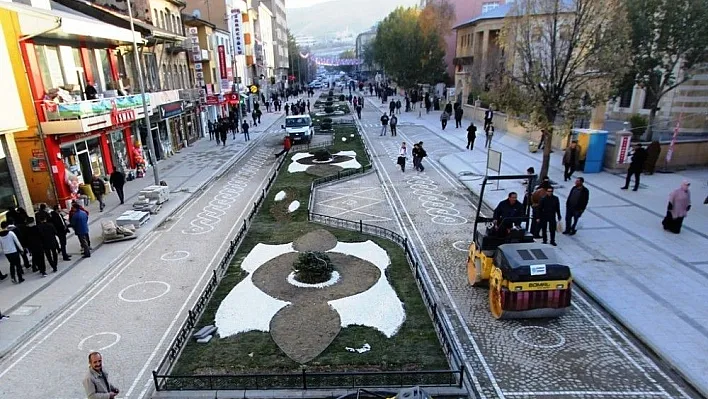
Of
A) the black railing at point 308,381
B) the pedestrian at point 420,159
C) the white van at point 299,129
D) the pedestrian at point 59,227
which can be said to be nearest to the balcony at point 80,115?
the pedestrian at point 59,227

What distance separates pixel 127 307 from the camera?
1105cm

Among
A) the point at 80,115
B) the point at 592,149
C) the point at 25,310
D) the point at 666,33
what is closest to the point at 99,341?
the point at 25,310

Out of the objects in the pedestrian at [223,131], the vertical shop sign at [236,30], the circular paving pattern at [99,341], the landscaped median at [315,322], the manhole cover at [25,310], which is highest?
the vertical shop sign at [236,30]

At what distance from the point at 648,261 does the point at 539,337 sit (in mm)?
5266

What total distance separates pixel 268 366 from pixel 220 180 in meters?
17.1

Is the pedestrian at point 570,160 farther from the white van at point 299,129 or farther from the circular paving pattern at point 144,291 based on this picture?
the white van at point 299,129

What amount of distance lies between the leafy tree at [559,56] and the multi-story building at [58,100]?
17.3 meters

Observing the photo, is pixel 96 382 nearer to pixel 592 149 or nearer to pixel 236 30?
pixel 592 149

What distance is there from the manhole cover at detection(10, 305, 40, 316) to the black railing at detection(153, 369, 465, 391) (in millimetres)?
5240

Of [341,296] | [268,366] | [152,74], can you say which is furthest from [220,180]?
[268,366]

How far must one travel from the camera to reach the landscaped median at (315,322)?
791cm

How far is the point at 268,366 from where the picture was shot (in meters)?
8.36

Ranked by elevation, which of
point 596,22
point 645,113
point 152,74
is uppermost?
point 596,22

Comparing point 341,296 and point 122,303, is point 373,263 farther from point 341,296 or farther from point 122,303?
point 122,303
